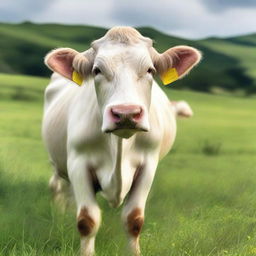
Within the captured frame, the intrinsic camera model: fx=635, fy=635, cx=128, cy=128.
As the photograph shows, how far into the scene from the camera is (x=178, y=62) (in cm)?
496

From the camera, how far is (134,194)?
200 inches

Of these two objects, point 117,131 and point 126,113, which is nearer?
point 126,113

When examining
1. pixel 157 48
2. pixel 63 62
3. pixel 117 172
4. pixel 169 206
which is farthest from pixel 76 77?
pixel 157 48

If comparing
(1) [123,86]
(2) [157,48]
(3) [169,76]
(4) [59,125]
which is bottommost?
(2) [157,48]

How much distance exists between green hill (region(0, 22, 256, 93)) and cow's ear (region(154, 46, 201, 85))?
16589 millimetres

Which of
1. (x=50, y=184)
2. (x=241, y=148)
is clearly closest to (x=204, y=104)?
(x=241, y=148)

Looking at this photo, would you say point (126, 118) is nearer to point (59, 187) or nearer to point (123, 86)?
point (123, 86)

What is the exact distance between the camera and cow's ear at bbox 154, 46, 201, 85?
487 centimetres

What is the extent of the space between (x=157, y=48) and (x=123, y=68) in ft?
53.2

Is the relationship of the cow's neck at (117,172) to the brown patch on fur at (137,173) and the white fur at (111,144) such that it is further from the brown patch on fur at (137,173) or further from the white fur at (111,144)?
the brown patch on fur at (137,173)


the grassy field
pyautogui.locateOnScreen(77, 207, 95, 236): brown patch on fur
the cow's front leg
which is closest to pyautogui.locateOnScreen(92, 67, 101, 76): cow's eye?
the cow's front leg

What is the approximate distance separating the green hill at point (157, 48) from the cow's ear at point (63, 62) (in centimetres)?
1680

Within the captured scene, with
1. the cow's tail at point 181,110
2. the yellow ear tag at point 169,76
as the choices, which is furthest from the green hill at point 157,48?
the yellow ear tag at point 169,76

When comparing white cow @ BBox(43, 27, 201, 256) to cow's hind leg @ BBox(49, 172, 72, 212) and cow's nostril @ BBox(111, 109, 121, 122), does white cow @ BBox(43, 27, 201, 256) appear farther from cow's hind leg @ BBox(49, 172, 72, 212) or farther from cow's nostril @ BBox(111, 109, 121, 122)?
cow's hind leg @ BBox(49, 172, 72, 212)
